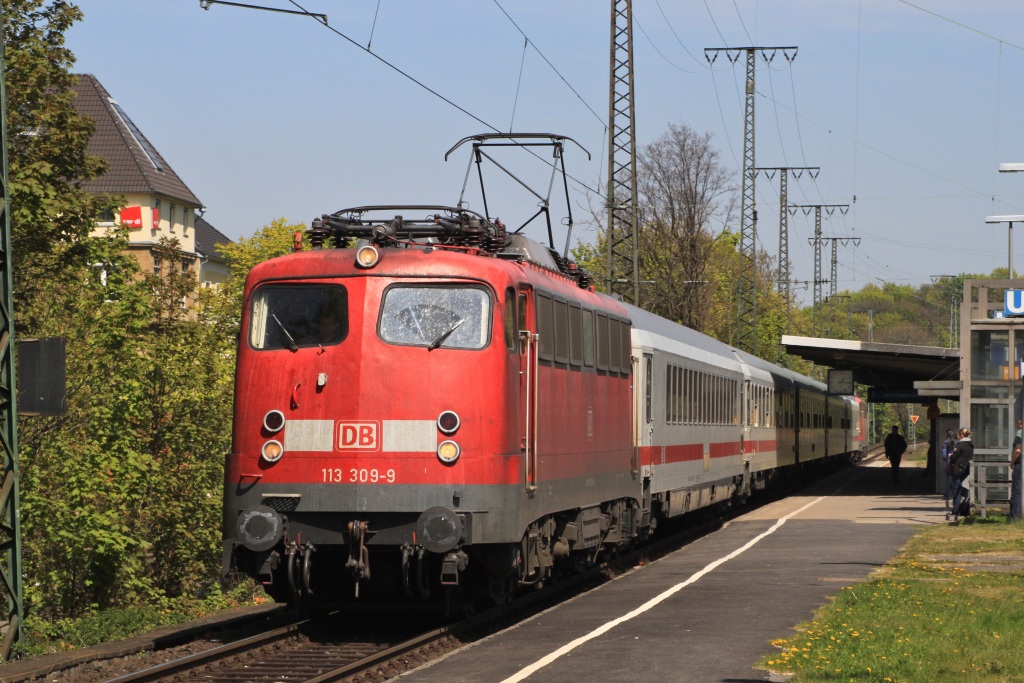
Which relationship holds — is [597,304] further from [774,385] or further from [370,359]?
[774,385]

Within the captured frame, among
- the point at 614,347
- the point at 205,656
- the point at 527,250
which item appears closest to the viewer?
the point at 205,656

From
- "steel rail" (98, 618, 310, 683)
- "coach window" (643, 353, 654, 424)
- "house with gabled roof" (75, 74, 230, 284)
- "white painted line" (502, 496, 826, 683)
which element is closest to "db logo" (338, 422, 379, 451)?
"steel rail" (98, 618, 310, 683)

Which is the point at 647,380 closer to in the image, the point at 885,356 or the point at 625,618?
the point at 625,618

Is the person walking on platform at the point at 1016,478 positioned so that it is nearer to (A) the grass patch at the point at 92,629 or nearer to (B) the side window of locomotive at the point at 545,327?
(B) the side window of locomotive at the point at 545,327

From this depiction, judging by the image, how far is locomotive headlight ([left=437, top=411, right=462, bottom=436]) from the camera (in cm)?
1240

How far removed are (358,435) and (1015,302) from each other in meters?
17.0

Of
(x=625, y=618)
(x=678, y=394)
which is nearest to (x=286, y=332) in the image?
(x=625, y=618)

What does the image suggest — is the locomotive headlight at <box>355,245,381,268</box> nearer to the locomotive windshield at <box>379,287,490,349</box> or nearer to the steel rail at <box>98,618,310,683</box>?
the locomotive windshield at <box>379,287,490,349</box>

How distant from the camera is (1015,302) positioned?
85.3 feet

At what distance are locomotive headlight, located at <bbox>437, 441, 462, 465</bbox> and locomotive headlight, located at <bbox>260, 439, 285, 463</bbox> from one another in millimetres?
1354

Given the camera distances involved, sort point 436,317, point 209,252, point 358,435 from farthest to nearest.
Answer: point 209,252
point 436,317
point 358,435

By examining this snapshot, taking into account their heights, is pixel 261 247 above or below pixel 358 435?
above

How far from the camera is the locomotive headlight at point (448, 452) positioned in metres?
12.3

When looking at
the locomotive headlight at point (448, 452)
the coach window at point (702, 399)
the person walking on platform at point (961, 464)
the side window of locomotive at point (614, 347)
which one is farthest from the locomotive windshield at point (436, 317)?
the person walking on platform at point (961, 464)
